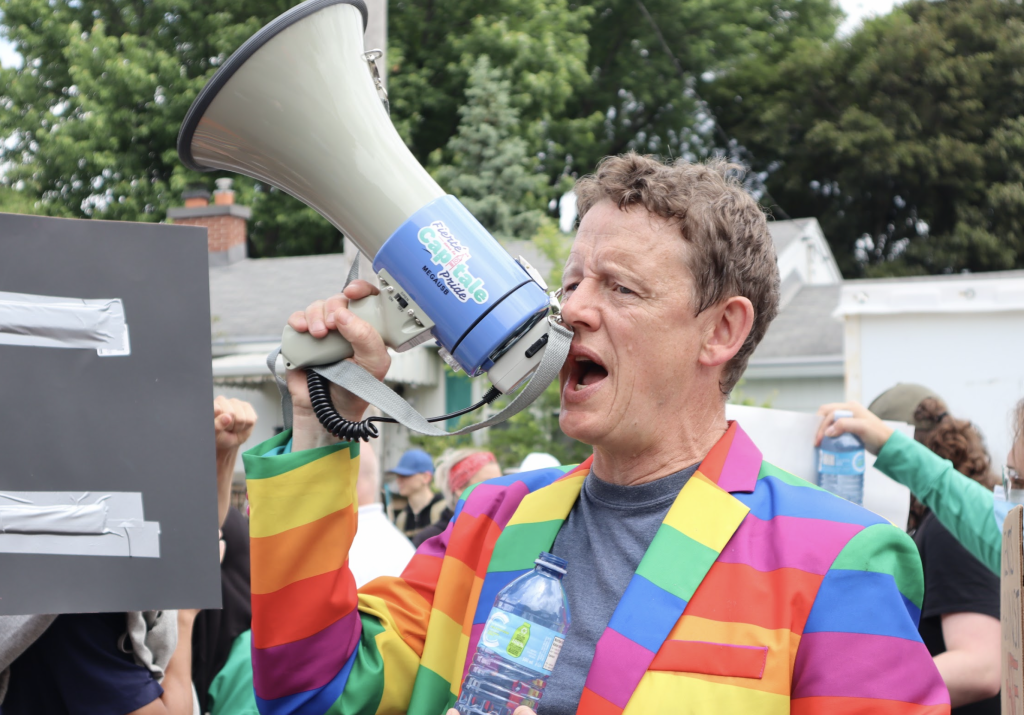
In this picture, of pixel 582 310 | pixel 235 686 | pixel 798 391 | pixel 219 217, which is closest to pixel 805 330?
pixel 798 391

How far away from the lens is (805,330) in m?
14.9

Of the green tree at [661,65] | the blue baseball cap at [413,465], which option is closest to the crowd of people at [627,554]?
the blue baseball cap at [413,465]

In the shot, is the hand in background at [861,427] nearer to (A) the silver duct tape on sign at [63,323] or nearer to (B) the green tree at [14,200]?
(A) the silver duct tape on sign at [63,323]

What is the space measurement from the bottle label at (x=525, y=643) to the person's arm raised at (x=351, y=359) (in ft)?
1.58

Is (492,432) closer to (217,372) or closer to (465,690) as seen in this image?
(217,372)

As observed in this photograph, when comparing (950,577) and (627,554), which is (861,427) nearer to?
(950,577)

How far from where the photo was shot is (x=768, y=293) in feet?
6.42

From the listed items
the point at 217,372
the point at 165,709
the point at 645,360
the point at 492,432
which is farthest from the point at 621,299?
the point at 217,372

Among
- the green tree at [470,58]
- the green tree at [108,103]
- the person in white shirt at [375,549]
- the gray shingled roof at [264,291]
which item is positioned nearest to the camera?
the person in white shirt at [375,549]

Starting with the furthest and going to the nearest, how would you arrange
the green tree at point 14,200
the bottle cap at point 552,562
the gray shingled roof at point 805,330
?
the green tree at point 14,200 < the gray shingled roof at point 805,330 < the bottle cap at point 552,562

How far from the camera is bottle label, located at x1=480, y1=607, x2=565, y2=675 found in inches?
61.6

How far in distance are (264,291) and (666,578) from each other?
15075mm

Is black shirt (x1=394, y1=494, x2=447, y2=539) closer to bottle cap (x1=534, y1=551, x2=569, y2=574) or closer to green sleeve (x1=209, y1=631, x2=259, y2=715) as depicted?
green sleeve (x1=209, y1=631, x2=259, y2=715)

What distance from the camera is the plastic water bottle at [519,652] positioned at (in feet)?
5.15
